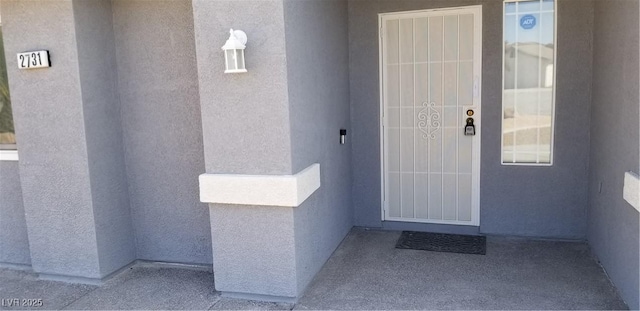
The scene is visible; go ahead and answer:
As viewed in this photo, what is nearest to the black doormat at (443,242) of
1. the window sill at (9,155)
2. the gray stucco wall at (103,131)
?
the gray stucco wall at (103,131)

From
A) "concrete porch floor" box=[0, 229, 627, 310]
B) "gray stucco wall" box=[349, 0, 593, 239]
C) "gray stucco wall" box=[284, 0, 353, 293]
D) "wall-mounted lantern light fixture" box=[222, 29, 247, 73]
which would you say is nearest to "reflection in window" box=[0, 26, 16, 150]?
"concrete porch floor" box=[0, 229, 627, 310]

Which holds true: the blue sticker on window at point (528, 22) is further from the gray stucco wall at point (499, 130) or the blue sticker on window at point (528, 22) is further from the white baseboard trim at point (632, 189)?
the white baseboard trim at point (632, 189)

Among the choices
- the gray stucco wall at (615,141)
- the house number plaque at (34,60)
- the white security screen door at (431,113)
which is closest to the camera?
the gray stucco wall at (615,141)

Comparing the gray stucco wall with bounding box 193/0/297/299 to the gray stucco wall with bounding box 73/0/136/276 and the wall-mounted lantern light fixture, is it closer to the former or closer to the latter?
the wall-mounted lantern light fixture

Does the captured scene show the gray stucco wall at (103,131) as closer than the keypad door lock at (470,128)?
Yes

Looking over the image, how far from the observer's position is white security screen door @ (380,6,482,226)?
15.2ft

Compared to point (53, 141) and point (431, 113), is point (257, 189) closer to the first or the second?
point (53, 141)

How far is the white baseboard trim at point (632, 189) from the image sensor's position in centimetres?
287

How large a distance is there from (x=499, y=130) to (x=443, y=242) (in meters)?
1.26

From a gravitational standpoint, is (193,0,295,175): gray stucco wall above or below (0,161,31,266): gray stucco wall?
above

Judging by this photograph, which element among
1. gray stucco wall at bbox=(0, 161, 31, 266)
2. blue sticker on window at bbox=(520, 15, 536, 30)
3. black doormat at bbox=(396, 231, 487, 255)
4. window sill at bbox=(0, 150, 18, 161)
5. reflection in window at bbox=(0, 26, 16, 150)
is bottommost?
black doormat at bbox=(396, 231, 487, 255)

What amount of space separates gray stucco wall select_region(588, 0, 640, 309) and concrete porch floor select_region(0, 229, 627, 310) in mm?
262

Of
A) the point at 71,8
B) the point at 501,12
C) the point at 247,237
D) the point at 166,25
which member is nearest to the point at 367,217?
the point at 247,237

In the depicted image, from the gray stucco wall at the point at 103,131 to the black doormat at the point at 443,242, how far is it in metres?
2.69
